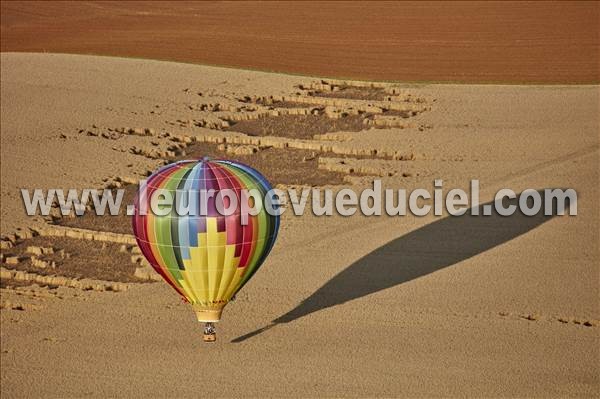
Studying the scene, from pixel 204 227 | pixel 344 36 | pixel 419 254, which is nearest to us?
pixel 204 227

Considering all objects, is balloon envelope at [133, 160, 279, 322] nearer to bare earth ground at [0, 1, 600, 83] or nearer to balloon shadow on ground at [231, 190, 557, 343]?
balloon shadow on ground at [231, 190, 557, 343]

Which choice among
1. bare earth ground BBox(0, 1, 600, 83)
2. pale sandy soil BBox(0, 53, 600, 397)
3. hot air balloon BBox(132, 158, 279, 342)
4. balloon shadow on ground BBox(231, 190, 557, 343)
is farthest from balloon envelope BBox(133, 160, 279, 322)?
bare earth ground BBox(0, 1, 600, 83)

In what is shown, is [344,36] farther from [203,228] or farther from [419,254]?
[203,228]

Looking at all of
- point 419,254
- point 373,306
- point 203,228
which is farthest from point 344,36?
point 203,228

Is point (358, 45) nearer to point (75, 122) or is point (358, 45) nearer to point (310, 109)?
point (310, 109)

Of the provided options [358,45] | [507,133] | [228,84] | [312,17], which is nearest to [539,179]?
[507,133]

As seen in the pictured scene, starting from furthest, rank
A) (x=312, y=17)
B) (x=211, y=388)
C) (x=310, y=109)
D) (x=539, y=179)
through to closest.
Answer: (x=312, y=17) → (x=310, y=109) → (x=539, y=179) → (x=211, y=388)
